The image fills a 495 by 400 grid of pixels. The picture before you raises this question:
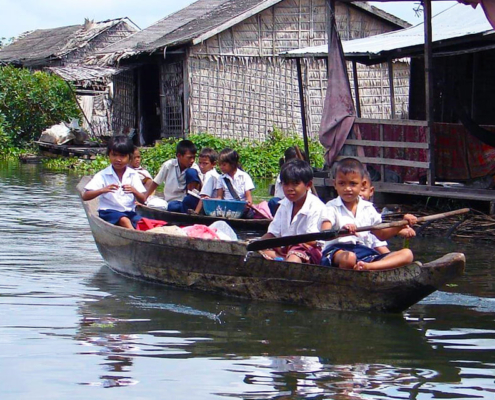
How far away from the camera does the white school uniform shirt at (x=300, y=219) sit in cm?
623

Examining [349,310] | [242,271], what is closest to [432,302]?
[349,310]

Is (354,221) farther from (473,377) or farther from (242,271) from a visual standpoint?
(473,377)

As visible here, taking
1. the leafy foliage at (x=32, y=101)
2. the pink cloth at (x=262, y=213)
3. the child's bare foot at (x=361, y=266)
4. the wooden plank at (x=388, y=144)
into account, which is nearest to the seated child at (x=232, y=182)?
the pink cloth at (x=262, y=213)

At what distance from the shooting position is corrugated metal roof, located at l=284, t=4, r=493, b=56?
10.3m

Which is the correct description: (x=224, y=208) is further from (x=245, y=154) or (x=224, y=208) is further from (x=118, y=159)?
(x=245, y=154)

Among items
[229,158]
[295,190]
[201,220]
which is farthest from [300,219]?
[229,158]

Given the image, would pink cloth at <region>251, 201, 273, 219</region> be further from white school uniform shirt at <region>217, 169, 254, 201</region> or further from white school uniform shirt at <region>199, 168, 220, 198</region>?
white school uniform shirt at <region>199, 168, 220, 198</region>

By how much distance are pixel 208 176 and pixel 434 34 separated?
3.33 metres

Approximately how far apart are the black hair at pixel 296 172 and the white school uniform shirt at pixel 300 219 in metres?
Result: 0.19

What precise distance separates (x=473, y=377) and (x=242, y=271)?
2.20 metres

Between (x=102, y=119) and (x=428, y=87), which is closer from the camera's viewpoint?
(x=428, y=87)

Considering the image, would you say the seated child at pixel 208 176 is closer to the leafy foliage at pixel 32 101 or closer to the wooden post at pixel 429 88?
the wooden post at pixel 429 88

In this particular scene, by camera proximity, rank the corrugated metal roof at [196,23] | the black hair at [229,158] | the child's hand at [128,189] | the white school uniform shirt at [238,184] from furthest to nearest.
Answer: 1. the corrugated metal roof at [196,23]
2. the white school uniform shirt at [238,184]
3. the black hair at [229,158]
4. the child's hand at [128,189]

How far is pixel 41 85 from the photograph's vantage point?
74.2 ft
